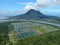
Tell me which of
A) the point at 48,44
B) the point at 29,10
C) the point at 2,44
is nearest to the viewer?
the point at 48,44

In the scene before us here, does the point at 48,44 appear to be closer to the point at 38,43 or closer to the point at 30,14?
the point at 38,43

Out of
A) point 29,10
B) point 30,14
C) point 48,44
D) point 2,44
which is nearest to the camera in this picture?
point 48,44

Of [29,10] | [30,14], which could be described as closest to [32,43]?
[30,14]

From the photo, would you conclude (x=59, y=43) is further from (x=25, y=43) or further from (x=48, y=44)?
(x=25, y=43)

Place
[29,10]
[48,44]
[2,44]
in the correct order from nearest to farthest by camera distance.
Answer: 1. [48,44]
2. [2,44]
3. [29,10]

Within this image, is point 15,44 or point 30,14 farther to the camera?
point 30,14

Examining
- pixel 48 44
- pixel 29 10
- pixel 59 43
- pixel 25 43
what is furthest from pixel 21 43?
pixel 29 10

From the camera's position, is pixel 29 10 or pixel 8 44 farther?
pixel 29 10

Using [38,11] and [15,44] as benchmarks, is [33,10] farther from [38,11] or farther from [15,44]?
[15,44]

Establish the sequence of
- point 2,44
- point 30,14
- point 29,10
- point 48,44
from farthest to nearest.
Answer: point 29,10 < point 30,14 < point 2,44 < point 48,44
